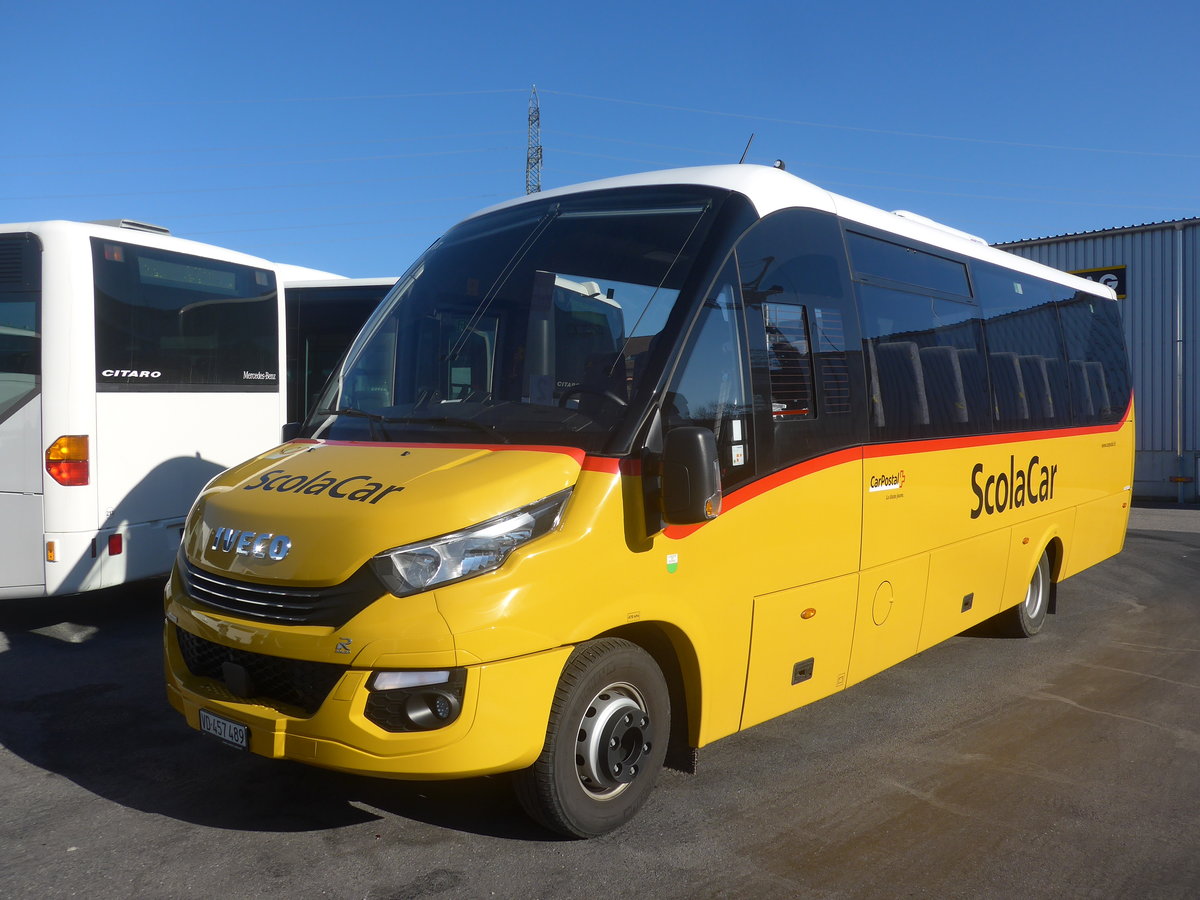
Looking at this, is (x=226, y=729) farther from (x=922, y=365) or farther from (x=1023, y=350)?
(x=1023, y=350)

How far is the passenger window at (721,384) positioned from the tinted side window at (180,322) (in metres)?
5.41

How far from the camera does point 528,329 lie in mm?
4836

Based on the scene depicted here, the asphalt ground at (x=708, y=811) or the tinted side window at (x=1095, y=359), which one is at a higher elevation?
the tinted side window at (x=1095, y=359)

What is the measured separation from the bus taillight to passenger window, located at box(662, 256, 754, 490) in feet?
17.3

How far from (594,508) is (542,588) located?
1.36 ft

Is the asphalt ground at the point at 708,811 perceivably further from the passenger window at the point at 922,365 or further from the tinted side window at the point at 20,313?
the tinted side window at the point at 20,313

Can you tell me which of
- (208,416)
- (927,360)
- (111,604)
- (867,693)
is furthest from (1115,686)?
(111,604)

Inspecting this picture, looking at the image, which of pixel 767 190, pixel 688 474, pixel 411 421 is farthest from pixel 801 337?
pixel 411 421

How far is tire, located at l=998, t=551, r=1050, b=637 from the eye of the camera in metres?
8.23

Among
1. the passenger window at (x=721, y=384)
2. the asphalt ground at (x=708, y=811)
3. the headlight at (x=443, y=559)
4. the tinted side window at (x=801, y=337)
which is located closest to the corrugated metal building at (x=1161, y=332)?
the asphalt ground at (x=708, y=811)

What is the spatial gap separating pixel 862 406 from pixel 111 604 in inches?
278

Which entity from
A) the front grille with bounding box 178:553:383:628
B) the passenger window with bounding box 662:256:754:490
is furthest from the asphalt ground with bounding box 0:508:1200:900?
the passenger window with bounding box 662:256:754:490

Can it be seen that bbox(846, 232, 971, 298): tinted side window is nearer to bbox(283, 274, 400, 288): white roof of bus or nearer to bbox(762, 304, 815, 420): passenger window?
bbox(762, 304, 815, 420): passenger window

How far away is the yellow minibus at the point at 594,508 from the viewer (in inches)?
147
